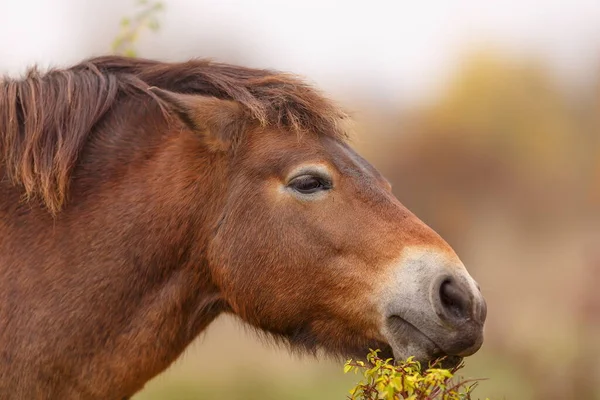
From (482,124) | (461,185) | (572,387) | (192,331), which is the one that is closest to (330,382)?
(572,387)

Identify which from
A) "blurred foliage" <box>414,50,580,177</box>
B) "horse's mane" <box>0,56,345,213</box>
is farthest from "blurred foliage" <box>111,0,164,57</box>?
"blurred foliage" <box>414,50,580,177</box>

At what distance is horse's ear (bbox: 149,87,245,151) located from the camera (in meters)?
3.61

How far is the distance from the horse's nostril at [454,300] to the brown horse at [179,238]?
12 cm

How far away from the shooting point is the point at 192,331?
376 cm

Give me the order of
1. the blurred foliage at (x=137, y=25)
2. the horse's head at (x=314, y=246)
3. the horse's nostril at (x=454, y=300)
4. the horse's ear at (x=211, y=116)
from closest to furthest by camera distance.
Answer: the horse's nostril at (x=454, y=300) < the horse's head at (x=314, y=246) < the horse's ear at (x=211, y=116) < the blurred foliage at (x=137, y=25)

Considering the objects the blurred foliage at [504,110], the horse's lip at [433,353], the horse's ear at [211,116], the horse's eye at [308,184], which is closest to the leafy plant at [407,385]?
the horse's lip at [433,353]

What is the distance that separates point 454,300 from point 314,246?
0.74 m

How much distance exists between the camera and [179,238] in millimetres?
3664

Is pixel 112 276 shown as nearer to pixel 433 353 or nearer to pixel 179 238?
pixel 179 238

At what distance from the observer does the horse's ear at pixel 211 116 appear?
11.8 feet

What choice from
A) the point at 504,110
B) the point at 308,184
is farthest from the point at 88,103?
the point at 504,110

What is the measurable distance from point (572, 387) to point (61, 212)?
8889 mm

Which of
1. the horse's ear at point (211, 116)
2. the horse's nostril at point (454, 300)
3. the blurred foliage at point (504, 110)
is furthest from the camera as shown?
the blurred foliage at point (504, 110)

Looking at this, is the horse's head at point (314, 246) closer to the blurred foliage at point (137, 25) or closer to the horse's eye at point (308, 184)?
the horse's eye at point (308, 184)
